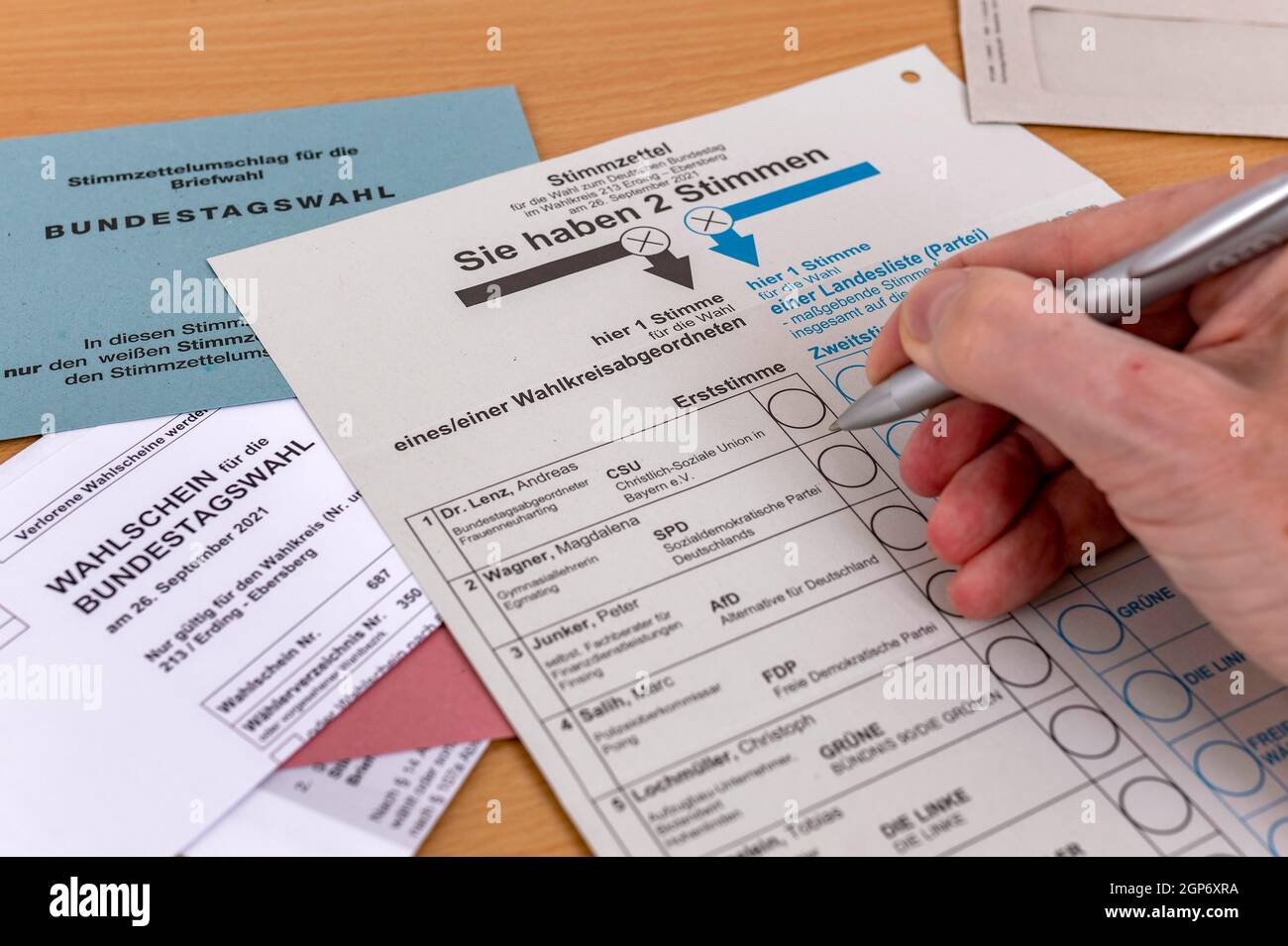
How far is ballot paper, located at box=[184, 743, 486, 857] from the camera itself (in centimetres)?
50

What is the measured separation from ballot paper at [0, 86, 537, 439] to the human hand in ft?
1.26

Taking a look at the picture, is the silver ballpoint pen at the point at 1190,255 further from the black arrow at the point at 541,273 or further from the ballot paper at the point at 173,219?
the ballot paper at the point at 173,219

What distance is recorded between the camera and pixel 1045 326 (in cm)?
49

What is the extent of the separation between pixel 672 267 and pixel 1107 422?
34 cm

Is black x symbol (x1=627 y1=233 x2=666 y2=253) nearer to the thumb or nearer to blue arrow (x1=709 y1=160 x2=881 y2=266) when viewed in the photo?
blue arrow (x1=709 y1=160 x2=881 y2=266)

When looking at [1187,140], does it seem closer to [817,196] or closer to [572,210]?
[817,196]

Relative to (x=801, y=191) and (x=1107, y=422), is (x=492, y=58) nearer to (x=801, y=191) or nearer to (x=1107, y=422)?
(x=801, y=191)

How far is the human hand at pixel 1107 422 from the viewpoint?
48 centimetres

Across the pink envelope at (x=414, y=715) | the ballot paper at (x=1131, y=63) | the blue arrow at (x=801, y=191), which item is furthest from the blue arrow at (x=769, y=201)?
the pink envelope at (x=414, y=715)

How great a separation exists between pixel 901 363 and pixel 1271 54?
1.69 ft

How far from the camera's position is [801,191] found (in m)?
0.79
